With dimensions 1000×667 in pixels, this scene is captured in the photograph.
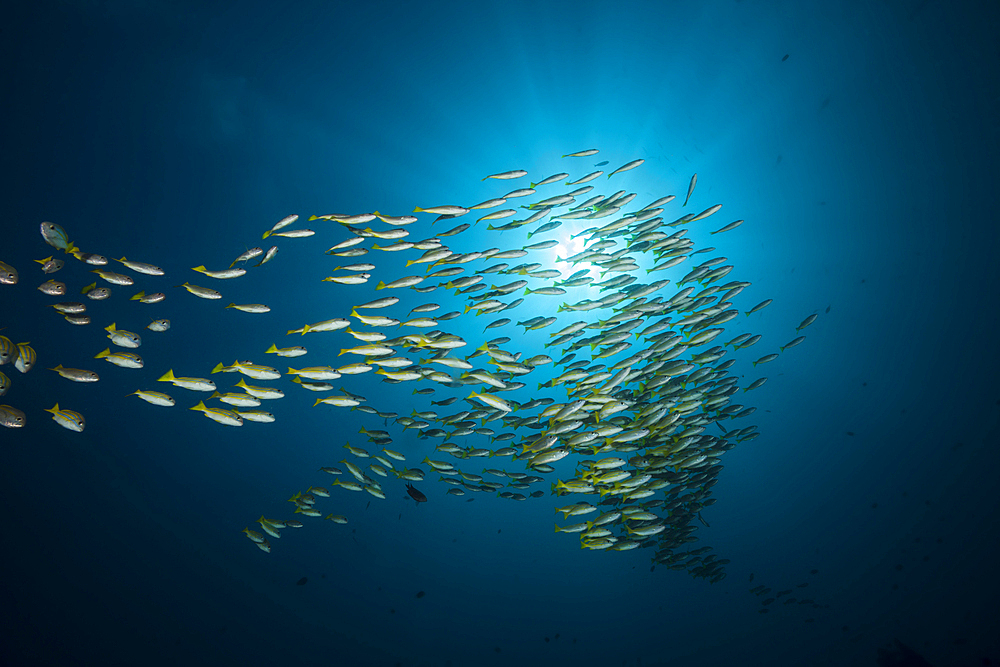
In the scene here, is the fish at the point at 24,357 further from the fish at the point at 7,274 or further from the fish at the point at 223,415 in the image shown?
the fish at the point at 223,415

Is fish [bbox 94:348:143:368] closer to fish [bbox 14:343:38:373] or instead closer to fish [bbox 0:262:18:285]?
fish [bbox 14:343:38:373]

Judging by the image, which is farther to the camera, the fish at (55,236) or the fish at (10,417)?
the fish at (55,236)

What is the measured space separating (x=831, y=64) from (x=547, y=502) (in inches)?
924

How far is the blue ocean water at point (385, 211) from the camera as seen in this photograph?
8141mm

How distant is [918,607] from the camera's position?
33344 millimetres

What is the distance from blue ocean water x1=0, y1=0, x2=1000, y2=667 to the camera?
8141 millimetres

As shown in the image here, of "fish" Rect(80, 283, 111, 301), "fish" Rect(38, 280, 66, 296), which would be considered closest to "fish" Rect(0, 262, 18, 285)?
"fish" Rect(38, 280, 66, 296)

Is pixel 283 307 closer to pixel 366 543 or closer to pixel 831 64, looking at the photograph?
pixel 831 64

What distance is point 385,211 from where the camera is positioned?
432 inches

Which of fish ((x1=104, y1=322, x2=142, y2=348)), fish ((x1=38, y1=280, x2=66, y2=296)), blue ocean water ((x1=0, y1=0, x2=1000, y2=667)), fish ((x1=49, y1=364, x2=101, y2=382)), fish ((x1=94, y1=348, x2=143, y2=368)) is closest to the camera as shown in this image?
fish ((x1=49, y1=364, x2=101, y2=382))

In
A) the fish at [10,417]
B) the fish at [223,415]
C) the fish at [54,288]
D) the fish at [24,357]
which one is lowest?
the fish at [10,417]

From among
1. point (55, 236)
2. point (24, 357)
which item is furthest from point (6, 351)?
point (55, 236)

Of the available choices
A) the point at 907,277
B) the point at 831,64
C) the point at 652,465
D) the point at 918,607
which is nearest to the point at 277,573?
the point at 652,465

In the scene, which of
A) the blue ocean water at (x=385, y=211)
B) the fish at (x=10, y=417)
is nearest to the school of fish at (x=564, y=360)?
the fish at (x=10, y=417)
